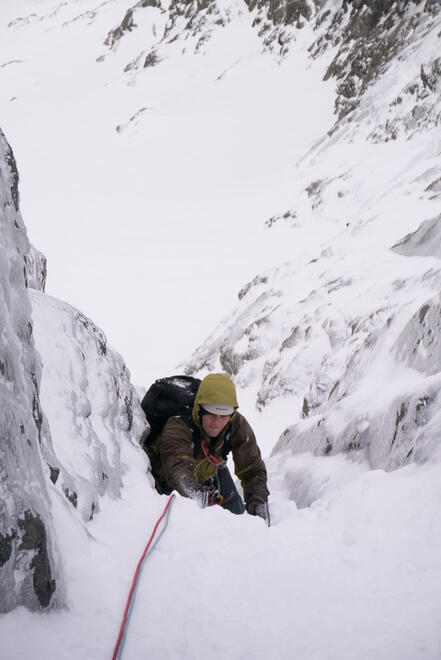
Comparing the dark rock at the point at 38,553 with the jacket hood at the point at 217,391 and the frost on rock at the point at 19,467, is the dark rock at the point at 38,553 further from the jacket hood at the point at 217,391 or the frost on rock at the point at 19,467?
the jacket hood at the point at 217,391

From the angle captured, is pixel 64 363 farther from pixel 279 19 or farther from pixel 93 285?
pixel 279 19

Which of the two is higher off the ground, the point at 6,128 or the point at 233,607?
the point at 6,128

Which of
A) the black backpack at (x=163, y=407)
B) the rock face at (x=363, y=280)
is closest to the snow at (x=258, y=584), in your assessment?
the rock face at (x=363, y=280)

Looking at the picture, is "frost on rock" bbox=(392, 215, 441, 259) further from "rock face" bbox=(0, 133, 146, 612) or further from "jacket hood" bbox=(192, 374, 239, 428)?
"rock face" bbox=(0, 133, 146, 612)

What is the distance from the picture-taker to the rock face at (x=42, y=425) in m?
1.42

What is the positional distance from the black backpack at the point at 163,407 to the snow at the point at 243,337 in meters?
0.32

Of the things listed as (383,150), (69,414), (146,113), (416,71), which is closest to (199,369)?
(69,414)

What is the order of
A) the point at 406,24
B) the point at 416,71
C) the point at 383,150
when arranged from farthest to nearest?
the point at 406,24 → the point at 416,71 → the point at 383,150

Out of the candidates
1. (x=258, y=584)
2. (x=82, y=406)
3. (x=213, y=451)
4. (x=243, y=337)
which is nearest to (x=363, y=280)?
(x=243, y=337)

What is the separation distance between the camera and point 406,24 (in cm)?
2434

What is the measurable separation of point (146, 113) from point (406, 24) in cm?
2101

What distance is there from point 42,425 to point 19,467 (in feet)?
2.01

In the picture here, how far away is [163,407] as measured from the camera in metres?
4.12

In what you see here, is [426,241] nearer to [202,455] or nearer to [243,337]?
[243,337]
